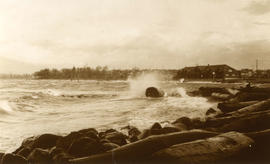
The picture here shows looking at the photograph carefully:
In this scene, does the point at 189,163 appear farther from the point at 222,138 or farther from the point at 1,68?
the point at 1,68

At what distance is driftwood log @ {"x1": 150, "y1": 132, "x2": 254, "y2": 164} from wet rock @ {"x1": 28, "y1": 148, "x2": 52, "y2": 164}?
4.55 ft

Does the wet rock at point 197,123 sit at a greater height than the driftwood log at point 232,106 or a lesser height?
lesser

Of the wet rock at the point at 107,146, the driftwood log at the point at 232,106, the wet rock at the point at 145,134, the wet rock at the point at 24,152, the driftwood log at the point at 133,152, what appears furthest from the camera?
the driftwood log at the point at 232,106

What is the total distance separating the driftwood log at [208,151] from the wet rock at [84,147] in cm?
97

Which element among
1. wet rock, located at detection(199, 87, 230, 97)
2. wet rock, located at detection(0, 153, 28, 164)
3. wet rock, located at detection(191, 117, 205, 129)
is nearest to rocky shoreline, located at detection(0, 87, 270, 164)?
wet rock, located at detection(0, 153, 28, 164)

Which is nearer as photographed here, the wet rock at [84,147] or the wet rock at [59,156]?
the wet rock at [59,156]

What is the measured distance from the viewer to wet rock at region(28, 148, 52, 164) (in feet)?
13.1

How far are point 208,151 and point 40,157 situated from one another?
2030 mm

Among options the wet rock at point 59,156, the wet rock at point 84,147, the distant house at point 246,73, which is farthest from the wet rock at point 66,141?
the distant house at point 246,73

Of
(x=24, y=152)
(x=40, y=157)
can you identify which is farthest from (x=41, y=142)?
(x=40, y=157)

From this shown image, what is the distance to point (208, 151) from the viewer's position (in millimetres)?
3520

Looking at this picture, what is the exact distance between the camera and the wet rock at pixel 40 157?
4.00 m

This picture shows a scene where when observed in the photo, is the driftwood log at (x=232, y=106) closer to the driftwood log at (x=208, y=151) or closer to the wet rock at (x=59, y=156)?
the driftwood log at (x=208, y=151)

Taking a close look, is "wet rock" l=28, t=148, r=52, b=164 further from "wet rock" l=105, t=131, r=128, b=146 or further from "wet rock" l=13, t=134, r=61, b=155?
"wet rock" l=105, t=131, r=128, b=146
